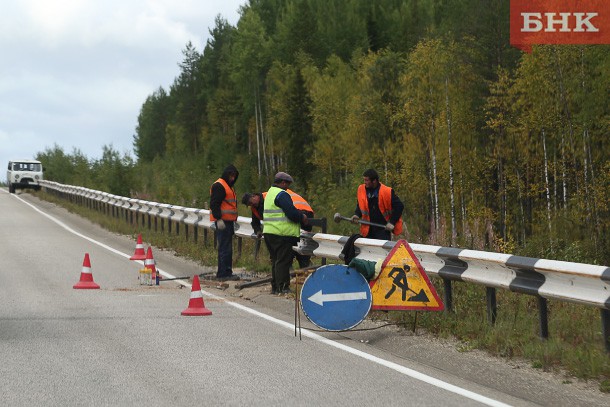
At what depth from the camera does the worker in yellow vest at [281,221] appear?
47.5 feet

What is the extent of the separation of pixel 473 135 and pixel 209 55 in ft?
181

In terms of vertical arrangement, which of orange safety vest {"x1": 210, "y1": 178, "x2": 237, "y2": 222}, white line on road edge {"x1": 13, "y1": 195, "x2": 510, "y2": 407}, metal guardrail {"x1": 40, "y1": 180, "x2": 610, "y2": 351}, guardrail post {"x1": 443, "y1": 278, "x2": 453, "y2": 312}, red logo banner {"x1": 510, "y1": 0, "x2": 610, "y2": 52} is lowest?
white line on road edge {"x1": 13, "y1": 195, "x2": 510, "y2": 407}

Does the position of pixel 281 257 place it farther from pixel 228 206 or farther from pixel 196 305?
pixel 228 206

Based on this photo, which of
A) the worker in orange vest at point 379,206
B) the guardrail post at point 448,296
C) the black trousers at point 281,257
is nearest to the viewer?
the guardrail post at point 448,296

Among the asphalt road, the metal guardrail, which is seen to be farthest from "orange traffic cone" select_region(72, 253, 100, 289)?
the metal guardrail

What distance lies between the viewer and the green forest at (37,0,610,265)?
40312 millimetres

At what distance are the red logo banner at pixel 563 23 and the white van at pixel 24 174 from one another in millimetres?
27565

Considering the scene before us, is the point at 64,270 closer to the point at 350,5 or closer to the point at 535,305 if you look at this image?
the point at 535,305

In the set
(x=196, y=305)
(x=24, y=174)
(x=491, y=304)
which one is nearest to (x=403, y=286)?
(x=491, y=304)

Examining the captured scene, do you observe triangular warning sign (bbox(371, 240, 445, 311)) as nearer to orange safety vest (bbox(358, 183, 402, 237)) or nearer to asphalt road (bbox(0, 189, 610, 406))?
asphalt road (bbox(0, 189, 610, 406))

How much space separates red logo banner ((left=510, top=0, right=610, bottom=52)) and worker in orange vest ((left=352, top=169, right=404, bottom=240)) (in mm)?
29275

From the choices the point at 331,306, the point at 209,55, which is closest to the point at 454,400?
the point at 331,306

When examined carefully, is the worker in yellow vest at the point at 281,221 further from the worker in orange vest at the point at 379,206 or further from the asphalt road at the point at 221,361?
the worker in orange vest at the point at 379,206

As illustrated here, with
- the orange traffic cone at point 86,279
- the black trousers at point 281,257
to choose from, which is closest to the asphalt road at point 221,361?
the black trousers at point 281,257
